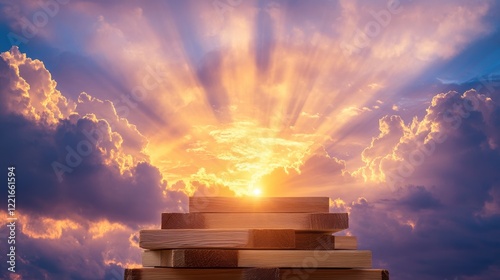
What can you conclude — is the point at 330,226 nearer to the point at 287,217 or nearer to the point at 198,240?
the point at 287,217

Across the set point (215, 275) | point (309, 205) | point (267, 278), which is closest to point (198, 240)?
point (215, 275)

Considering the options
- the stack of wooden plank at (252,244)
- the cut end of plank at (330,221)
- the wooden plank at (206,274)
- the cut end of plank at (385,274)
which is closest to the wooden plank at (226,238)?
the stack of wooden plank at (252,244)

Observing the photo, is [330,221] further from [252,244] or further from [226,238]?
[226,238]

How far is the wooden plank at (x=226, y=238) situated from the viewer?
6.96 metres

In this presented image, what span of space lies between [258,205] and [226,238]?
87 cm

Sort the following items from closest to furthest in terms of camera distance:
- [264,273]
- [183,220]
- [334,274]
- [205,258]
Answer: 1. [264,273]
2. [205,258]
3. [334,274]
4. [183,220]

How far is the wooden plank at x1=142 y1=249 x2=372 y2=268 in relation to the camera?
22.6 feet

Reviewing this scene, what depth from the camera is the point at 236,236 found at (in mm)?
6965

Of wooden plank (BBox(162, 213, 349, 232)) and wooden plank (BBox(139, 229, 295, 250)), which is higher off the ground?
wooden plank (BBox(162, 213, 349, 232))

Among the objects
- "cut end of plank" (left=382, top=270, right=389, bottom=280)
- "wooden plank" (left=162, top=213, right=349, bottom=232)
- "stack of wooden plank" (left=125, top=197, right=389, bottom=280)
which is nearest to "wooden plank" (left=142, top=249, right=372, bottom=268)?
"stack of wooden plank" (left=125, top=197, right=389, bottom=280)

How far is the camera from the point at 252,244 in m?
6.97

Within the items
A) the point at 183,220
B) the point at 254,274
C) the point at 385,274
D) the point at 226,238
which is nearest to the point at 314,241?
the point at 385,274

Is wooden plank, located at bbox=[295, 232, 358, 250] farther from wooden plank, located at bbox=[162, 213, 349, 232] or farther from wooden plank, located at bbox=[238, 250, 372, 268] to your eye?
wooden plank, located at bbox=[238, 250, 372, 268]

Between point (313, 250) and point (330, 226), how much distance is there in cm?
40
